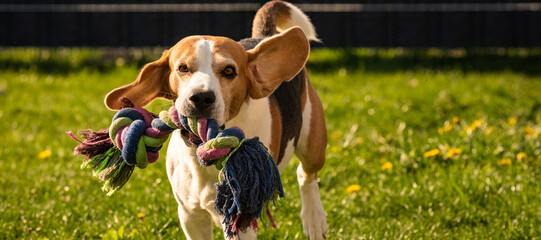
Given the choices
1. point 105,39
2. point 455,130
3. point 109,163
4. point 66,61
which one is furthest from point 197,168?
point 105,39

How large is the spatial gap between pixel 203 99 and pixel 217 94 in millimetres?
63

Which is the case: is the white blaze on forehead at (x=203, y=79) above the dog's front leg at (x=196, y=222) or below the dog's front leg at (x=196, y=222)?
above

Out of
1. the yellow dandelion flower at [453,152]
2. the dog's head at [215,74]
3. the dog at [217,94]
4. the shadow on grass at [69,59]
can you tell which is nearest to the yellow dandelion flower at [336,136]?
the yellow dandelion flower at [453,152]

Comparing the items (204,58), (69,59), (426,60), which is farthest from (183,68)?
(69,59)

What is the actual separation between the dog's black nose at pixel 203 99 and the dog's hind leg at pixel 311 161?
4.49 feet

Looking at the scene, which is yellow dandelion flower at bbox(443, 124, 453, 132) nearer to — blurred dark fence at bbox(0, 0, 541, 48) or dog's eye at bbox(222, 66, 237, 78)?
dog's eye at bbox(222, 66, 237, 78)

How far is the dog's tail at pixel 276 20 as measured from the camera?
4266mm

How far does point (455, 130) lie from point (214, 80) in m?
3.36

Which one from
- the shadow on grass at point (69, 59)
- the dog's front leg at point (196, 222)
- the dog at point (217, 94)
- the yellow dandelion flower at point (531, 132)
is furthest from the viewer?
→ the shadow on grass at point (69, 59)

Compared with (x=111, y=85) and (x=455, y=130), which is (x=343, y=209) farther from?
(x=111, y=85)

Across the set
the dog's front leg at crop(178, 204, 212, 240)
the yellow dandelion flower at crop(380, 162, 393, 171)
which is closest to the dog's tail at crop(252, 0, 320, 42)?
the yellow dandelion flower at crop(380, 162, 393, 171)

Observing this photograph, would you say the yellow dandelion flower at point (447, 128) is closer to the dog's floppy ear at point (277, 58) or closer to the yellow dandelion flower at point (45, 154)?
the dog's floppy ear at point (277, 58)

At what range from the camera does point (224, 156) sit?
A: 2.78m

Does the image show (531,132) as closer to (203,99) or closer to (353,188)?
(353,188)
